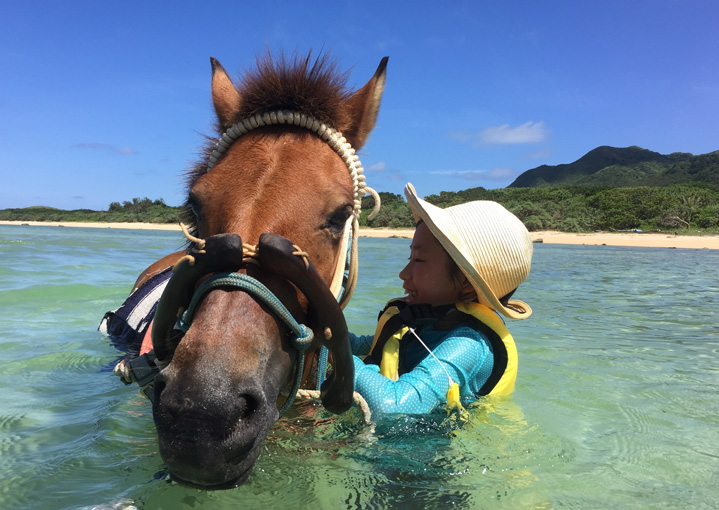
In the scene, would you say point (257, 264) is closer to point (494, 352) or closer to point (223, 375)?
point (223, 375)

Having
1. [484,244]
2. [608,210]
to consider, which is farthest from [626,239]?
[484,244]

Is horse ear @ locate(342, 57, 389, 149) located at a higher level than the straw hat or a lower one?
higher

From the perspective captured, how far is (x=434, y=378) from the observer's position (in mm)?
2688

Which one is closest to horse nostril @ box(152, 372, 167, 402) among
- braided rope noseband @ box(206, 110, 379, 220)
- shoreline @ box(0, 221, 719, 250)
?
braided rope noseband @ box(206, 110, 379, 220)

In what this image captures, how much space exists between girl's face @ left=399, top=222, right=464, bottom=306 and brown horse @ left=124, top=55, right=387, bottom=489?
31.1 inches

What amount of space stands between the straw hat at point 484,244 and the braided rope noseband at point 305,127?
62cm

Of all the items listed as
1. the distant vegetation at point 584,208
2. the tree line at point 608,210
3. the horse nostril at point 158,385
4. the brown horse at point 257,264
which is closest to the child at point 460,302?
the brown horse at point 257,264

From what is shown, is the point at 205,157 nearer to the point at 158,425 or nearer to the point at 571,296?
the point at 158,425

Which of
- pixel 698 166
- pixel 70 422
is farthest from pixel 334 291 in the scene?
pixel 698 166

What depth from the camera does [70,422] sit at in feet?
10.5

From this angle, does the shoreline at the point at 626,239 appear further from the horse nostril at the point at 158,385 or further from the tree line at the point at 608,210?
the horse nostril at the point at 158,385

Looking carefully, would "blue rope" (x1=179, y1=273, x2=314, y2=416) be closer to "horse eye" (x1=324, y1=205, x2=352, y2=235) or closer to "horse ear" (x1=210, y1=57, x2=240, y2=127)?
"horse eye" (x1=324, y1=205, x2=352, y2=235)

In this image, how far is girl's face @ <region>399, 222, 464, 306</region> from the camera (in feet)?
10.6

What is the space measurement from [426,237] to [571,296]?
24.2 ft
